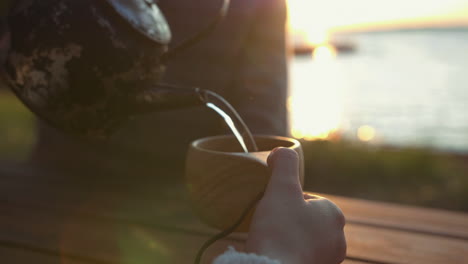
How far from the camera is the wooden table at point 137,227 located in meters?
0.63

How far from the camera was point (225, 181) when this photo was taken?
23.0 inches

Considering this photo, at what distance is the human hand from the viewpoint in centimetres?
47

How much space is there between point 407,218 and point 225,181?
18.3 inches

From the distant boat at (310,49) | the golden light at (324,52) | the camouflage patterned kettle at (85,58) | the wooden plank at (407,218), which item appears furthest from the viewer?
the golden light at (324,52)

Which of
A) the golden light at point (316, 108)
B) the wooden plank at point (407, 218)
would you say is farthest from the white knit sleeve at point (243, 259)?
the golden light at point (316, 108)

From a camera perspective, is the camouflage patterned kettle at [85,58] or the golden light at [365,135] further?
the golden light at [365,135]

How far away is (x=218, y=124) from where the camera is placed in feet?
3.72

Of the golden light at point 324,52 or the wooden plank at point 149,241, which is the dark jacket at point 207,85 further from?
the golden light at point 324,52

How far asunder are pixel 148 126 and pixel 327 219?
2.52 feet

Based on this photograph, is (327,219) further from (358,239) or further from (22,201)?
(22,201)

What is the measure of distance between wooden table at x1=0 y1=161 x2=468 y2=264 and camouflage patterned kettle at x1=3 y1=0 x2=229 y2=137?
19 cm

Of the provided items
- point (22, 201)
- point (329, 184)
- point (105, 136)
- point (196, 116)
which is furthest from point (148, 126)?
point (329, 184)

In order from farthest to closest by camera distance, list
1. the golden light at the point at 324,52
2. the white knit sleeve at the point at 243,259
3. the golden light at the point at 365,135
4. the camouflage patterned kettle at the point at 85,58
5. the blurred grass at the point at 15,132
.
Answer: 1. the golden light at the point at 324,52
2. the golden light at the point at 365,135
3. the blurred grass at the point at 15,132
4. the camouflage patterned kettle at the point at 85,58
5. the white knit sleeve at the point at 243,259

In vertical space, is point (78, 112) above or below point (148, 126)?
above
